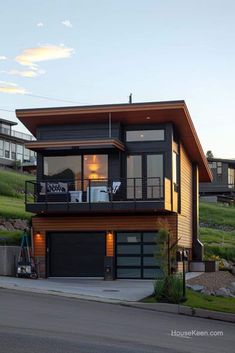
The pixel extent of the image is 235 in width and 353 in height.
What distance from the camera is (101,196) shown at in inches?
1099

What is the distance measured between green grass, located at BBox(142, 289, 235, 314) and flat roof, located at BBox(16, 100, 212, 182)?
27.9ft

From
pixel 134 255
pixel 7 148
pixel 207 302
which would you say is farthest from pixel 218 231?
pixel 7 148

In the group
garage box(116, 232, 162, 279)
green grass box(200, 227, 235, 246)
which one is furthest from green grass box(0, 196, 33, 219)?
green grass box(200, 227, 235, 246)

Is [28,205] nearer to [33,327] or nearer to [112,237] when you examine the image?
[112,237]

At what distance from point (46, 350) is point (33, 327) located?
8.40ft

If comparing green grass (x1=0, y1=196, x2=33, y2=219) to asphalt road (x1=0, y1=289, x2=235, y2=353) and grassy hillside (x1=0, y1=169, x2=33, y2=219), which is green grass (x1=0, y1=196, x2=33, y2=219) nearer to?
grassy hillside (x1=0, y1=169, x2=33, y2=219)

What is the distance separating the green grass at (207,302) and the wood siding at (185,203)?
8.56 metres

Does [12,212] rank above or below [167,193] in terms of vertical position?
below

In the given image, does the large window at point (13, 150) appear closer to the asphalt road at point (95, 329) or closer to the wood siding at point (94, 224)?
the wood siding at point (94, 224)

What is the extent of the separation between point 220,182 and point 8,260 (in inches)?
2307

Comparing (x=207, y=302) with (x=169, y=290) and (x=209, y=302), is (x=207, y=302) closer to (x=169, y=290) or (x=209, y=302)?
(x=209, y=302)

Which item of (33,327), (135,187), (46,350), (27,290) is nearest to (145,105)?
(135,187)

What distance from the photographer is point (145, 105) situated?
89.5 ft

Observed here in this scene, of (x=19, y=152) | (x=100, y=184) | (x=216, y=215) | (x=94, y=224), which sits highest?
(x=19, y=152)
